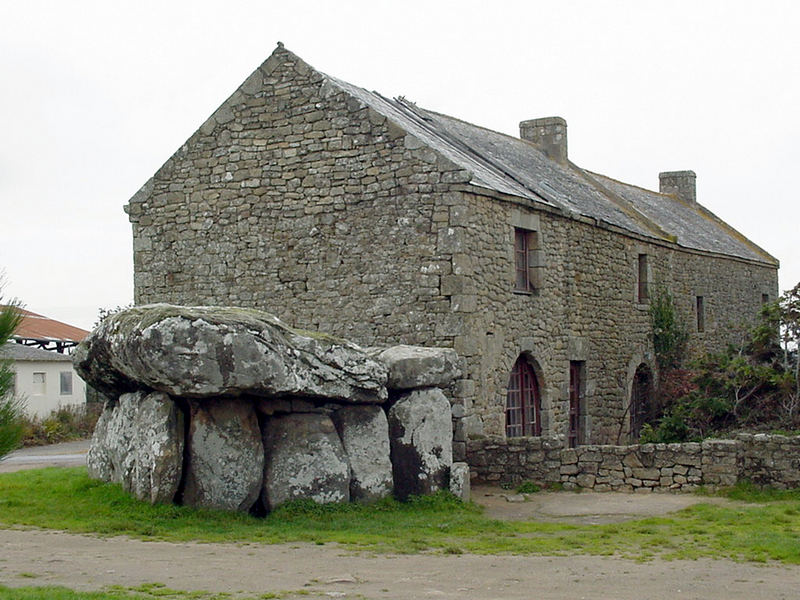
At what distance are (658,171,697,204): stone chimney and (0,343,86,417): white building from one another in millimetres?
19810

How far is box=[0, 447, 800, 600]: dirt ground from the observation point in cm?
827

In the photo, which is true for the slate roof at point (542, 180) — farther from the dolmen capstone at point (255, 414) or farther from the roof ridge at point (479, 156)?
the dolmen capstone at point (255, 414)

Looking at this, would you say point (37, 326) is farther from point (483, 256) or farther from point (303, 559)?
point (303, 559)

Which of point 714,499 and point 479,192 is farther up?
point 479,192

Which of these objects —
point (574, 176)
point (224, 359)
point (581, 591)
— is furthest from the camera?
point (574, 176)

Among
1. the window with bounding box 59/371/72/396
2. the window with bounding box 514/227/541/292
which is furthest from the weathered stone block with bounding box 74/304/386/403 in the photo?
the window with bounding box 59/371/72/396

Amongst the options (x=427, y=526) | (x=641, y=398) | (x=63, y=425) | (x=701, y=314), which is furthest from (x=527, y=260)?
(x=63, y=425)

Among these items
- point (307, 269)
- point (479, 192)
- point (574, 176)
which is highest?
point (574, 176)

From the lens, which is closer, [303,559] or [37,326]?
[303,559]

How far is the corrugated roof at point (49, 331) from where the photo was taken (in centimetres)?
3234

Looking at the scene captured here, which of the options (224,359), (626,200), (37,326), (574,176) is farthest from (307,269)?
(37,326)

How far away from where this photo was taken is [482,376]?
16.1 metres

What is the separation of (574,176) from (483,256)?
852 cm

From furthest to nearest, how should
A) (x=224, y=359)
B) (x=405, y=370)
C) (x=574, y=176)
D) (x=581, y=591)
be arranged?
1. (x=574, y=176)
2. (x=405, y=370)
3. (x=224, y=359)
4. (x=581, y=591)
